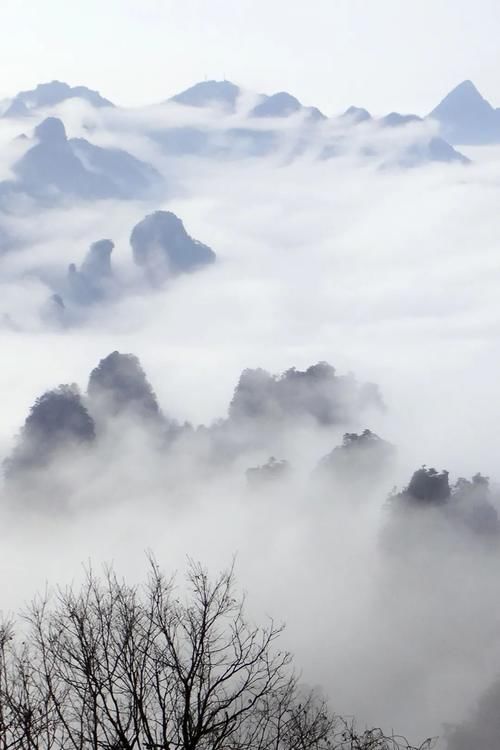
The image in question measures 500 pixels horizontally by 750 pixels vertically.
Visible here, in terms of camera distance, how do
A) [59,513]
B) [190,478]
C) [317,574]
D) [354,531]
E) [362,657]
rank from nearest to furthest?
[362,657], [317,574], [354,531], [59,513], [190,478]

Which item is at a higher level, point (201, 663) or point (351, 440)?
point (351, 440)

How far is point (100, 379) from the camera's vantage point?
10169cm

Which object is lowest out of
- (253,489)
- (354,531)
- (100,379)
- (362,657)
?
(362,657)

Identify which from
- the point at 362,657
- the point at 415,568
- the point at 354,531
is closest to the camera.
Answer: the point at 362,657

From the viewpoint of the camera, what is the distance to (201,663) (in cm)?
1656

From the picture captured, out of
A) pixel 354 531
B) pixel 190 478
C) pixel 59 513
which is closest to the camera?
pixel 354 531

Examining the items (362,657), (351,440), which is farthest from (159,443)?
(362,657)

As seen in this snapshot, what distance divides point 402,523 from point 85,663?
58904 millimetres

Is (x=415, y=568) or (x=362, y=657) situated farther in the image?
(x=415, y=568)

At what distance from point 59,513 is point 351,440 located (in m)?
38.6

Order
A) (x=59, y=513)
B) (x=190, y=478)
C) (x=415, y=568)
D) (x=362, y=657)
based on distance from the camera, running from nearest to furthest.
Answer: (x=362, y=657) → (x=415, y=568) → (x=59, y=513) → (x=190, y=478)

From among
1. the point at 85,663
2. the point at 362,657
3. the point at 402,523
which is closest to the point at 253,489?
the point at 402,523

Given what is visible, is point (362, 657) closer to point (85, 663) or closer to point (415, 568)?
point (415, 568)

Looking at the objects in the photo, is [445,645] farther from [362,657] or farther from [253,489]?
[253,489]
